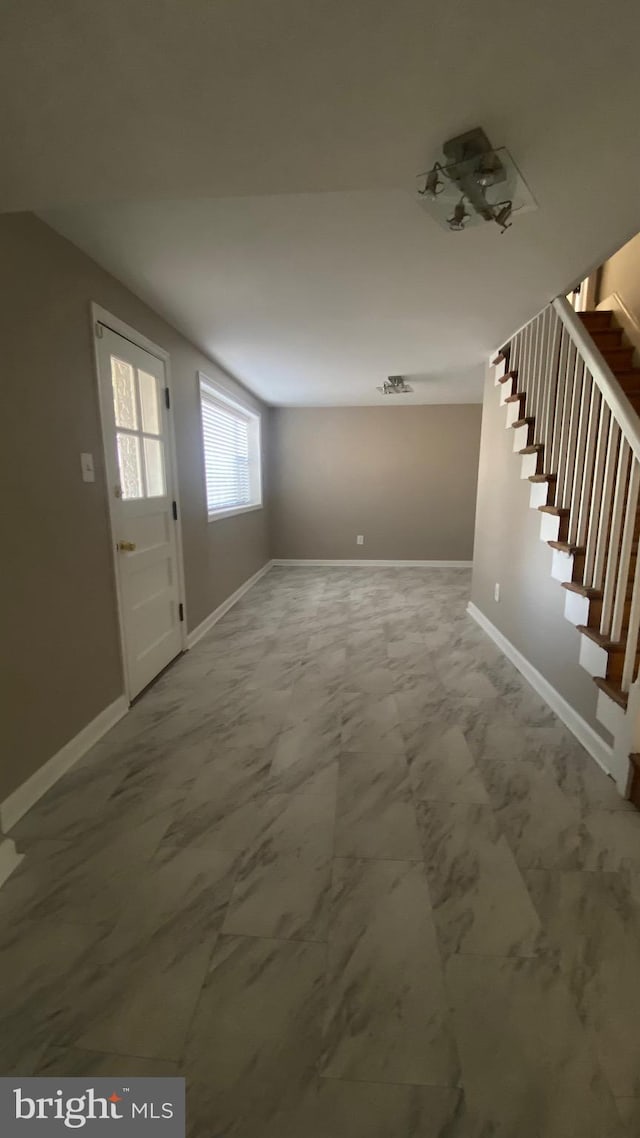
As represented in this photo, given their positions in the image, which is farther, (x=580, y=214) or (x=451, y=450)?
(x=451, y=450)

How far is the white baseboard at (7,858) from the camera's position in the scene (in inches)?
55.8

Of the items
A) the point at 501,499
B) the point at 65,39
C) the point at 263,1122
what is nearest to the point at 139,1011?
the point at 263,1122

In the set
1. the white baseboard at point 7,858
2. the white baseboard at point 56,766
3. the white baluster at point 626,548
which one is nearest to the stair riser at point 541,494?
the white baluster at point 626,548

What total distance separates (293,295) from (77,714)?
2.33 m

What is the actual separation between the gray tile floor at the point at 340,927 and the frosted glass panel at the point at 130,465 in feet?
4.07

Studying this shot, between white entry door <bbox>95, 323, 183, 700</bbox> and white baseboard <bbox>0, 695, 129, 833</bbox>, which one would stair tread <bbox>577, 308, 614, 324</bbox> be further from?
white baseboard <bbox>0, 695, 129, 833</bbox>

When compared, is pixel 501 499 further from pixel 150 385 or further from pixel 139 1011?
pixel 139 1011

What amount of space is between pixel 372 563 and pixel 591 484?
4097 mm

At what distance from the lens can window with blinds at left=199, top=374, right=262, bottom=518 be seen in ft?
13.2

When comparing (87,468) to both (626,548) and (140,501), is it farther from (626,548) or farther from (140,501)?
(626,548)

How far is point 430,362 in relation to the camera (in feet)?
12.7

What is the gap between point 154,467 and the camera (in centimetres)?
278

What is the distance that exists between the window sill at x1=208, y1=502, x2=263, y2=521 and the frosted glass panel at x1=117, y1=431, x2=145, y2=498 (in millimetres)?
1223

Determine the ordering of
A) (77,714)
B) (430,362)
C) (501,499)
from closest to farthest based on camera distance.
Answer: (77,714), (501,499), (430,362)
